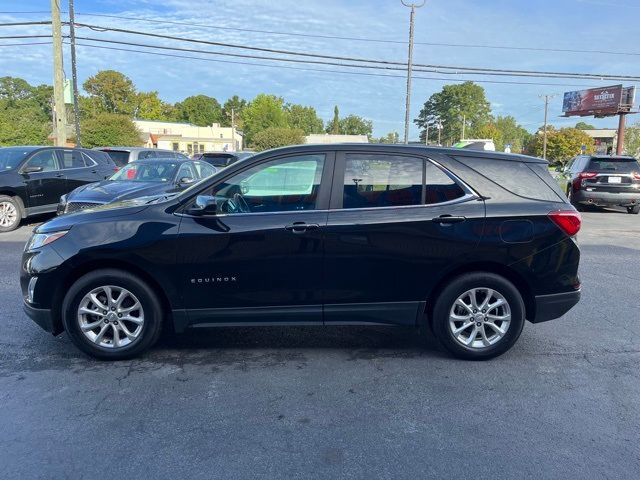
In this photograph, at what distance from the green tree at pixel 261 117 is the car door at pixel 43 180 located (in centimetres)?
10224

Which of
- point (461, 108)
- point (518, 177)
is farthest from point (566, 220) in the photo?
point (461, 108)

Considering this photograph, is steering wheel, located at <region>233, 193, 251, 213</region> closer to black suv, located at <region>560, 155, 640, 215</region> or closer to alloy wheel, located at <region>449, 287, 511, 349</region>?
alloy wheel, located at <region>449, 287, 511, 349</region>

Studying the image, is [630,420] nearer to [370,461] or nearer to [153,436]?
[370,461]

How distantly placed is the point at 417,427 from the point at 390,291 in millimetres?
1207

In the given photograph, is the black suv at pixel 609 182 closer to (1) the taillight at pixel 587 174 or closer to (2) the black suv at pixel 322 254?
(1) the taillight at pixel 587 174

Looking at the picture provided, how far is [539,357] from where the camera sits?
4441mm

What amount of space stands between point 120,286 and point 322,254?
1631 millimetres

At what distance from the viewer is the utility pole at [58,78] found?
18328 mm

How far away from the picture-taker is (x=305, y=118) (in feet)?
478

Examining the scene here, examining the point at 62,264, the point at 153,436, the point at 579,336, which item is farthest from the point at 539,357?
the point at 62,264

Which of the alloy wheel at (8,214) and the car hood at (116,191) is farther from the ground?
the car hood at (116,191)

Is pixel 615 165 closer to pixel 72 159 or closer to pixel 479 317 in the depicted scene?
pixel 479 317

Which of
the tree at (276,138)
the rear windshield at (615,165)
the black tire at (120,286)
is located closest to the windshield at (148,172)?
the black tire at (120,286)

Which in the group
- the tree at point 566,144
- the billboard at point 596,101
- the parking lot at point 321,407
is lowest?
the parking lot at point 321,407
